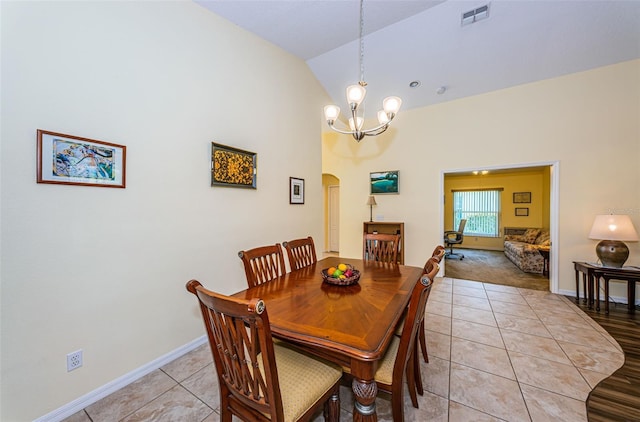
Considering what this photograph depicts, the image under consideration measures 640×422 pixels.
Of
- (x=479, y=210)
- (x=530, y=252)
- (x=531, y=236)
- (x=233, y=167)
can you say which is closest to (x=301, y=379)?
(x=233, y=167)

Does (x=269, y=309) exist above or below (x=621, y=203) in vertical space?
below

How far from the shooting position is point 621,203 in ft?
10.4

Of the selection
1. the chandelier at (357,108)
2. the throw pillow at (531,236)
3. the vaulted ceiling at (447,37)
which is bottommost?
the throw pillow at (531,236)

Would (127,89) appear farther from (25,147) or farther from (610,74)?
(610,74)

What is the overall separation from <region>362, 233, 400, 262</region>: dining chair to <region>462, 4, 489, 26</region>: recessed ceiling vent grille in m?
2.73

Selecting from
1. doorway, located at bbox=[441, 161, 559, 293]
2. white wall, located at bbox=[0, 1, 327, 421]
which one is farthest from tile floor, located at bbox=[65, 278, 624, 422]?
doorway, located at bbox=[441, 161, 559, 293]

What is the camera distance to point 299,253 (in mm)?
2369

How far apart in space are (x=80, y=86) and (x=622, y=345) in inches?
194

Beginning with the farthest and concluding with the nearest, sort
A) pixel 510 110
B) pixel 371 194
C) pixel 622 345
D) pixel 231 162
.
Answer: pixel 371 194 < pixel 510 110 < pixel 231 162 < pixel 622 345

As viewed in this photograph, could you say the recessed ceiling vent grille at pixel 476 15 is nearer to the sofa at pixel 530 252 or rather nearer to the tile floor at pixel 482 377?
the tile floor at pixel 482 377

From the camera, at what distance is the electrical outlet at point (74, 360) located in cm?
155

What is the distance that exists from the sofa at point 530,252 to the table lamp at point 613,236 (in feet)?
6.15

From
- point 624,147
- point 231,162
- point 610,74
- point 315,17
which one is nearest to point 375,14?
point 315,17

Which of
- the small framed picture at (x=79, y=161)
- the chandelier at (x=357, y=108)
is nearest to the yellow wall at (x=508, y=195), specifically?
the chandelier at (x=357, y=108)
